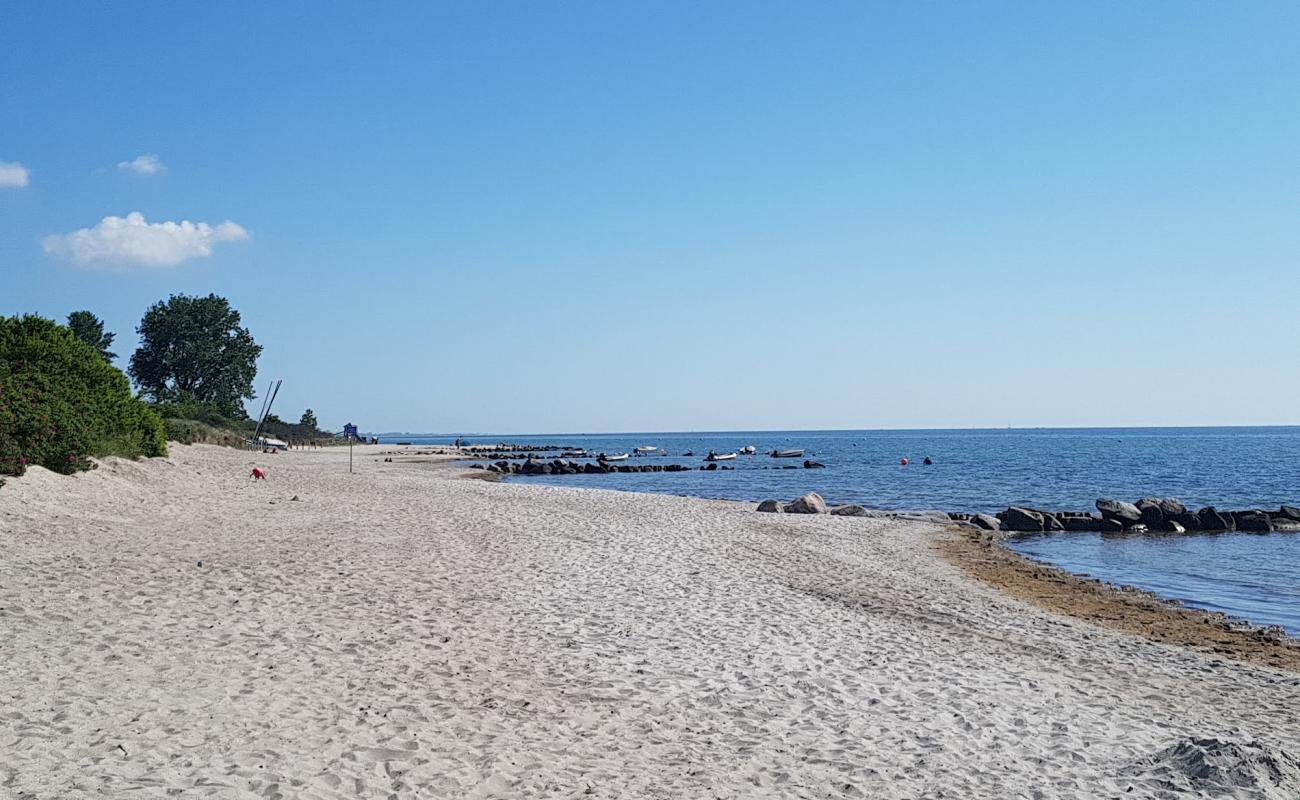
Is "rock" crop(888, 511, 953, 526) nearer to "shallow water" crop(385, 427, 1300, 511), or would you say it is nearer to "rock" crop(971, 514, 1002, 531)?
"rock" crop(971, 514, 1002, 531)

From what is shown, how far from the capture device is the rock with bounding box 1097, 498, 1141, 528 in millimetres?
34062

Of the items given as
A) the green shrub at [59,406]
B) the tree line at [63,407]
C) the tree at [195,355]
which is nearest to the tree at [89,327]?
the tree at [195,355]

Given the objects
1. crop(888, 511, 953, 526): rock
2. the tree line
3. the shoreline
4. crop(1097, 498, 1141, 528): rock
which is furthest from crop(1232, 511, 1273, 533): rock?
the tree line

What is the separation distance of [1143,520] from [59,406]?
121 ft

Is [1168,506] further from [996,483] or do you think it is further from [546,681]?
[546,681]

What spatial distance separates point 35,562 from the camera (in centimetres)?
1322

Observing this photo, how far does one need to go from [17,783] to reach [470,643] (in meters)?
5.25

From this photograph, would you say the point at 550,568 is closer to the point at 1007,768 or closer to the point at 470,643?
the point at 470,643

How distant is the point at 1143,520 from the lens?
34.2 meters

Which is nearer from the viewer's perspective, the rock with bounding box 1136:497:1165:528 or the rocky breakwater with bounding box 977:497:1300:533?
the rocky breakwater with bounding box 977:497:1300:533

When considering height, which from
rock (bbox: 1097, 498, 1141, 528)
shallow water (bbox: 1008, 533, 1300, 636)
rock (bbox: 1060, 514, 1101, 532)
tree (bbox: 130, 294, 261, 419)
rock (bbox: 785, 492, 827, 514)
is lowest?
shallow water (bbox: 1008, 533, 1300, 636)

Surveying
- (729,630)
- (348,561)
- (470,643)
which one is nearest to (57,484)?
(348,561)

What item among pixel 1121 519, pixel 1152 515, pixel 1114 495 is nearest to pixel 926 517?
pixel 1121 519

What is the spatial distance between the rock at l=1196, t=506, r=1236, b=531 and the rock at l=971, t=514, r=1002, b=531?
821 cm
